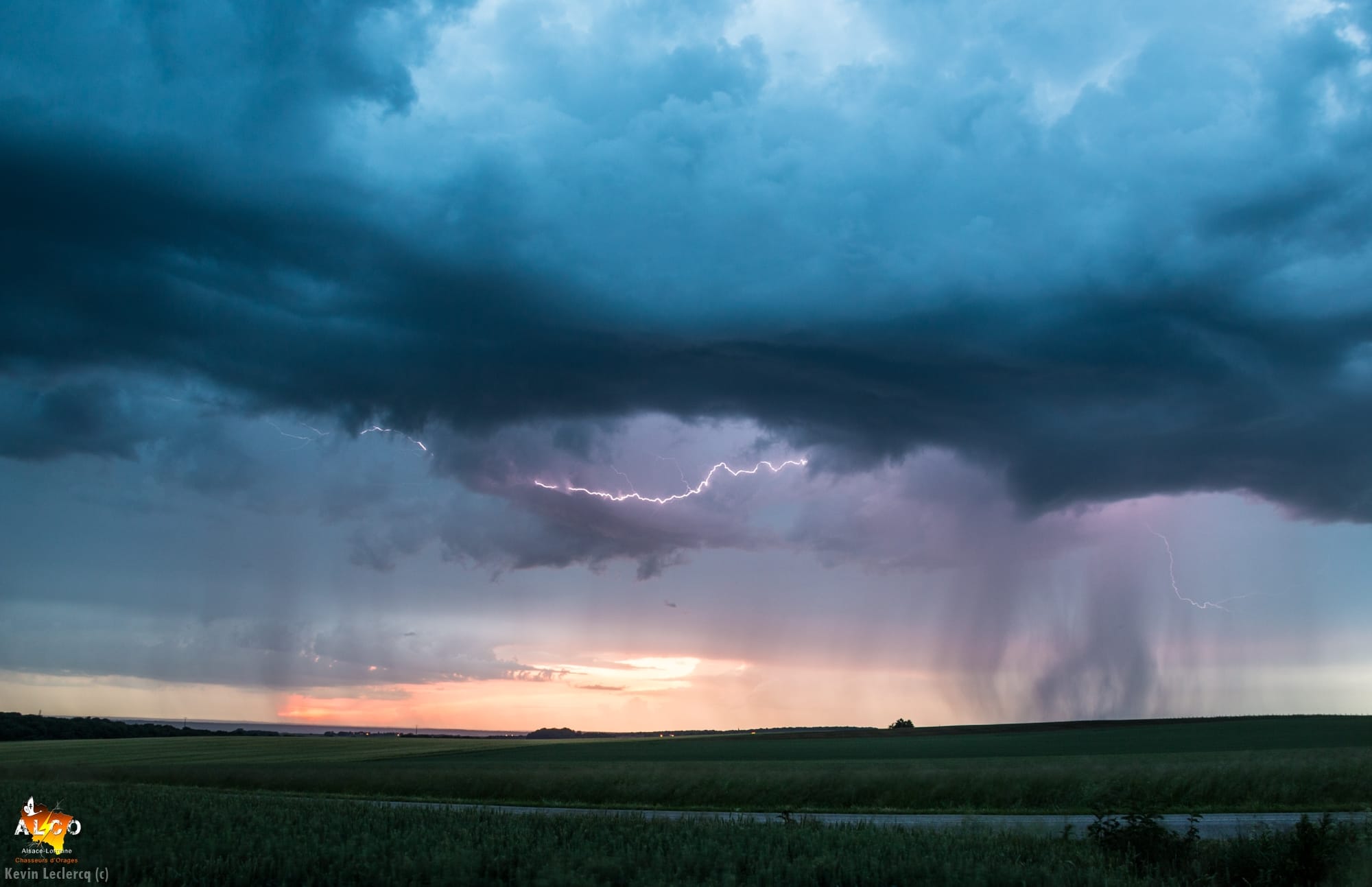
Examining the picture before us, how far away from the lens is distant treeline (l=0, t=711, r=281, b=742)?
150m

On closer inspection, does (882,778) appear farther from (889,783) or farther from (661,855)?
(661,855)

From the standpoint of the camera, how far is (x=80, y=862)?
13578 millimetres

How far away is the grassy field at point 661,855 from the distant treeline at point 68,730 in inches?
6005

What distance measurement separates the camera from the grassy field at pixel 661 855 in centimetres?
1272

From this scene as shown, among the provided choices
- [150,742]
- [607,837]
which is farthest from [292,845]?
[150,742]

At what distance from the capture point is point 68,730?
15400 cm

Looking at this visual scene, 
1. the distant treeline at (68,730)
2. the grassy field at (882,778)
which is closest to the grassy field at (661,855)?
the grassy field at (882,778)

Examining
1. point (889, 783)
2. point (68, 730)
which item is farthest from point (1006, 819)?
point (68, 730)

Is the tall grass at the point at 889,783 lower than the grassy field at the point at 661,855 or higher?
lower

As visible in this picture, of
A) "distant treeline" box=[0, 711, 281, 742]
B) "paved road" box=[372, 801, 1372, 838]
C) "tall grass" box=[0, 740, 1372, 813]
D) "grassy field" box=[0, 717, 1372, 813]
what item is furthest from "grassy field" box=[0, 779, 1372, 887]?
"distant treeline" box=[0, 711, 281, 742]

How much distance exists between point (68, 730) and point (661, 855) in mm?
185877

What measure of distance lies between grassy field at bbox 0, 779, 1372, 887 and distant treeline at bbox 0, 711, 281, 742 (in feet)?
500

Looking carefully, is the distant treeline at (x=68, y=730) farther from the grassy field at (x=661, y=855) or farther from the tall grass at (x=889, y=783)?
the grassy field at (x=661, y=855)

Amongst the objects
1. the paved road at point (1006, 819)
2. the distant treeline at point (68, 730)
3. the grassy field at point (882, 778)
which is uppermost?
the paved road at point (1006, 819)
